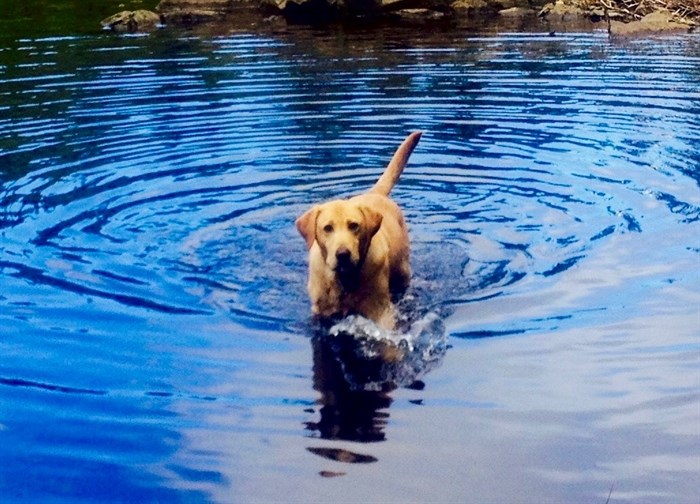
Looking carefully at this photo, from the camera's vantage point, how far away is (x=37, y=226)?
8.95 meters

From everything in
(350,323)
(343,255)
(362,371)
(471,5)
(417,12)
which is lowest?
(362,371)

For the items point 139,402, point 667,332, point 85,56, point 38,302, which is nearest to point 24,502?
point 139,402

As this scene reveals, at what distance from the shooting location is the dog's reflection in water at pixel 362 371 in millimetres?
5367

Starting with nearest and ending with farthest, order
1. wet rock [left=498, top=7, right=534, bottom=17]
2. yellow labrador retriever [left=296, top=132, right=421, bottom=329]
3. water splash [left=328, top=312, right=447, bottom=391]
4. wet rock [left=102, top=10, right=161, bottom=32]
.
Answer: water splash [left=328, top=312, right=447, bottom=391], yellow labrador retriever [left=296, top=132, right=421, bottom=329], wet rock [left=102, top=10, right=161, bottom=32], wet rock [left=498, top=7, right=534, bottom=17]

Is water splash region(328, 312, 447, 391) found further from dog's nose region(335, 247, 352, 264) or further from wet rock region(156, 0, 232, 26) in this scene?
wet rock region(156, 0, 232, 26)

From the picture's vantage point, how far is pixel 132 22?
89.6 feet

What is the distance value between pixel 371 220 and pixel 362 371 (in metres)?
1.11

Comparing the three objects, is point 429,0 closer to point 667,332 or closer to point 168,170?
point 168,170

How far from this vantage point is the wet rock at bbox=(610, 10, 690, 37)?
77.9 ft

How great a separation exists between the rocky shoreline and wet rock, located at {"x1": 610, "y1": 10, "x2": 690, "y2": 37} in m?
0.03

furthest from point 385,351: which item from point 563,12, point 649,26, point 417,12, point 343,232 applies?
point 417,12

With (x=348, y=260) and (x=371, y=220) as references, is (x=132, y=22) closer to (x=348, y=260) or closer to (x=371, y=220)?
(x=371, y=220)

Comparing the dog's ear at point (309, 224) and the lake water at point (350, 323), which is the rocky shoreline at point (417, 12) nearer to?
the lake water at point (350, 323)

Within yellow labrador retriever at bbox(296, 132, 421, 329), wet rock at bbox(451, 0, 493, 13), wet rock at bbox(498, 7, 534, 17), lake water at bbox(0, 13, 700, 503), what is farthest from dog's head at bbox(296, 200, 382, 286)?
wet rock at bbox(451, 0, 493, 13)
